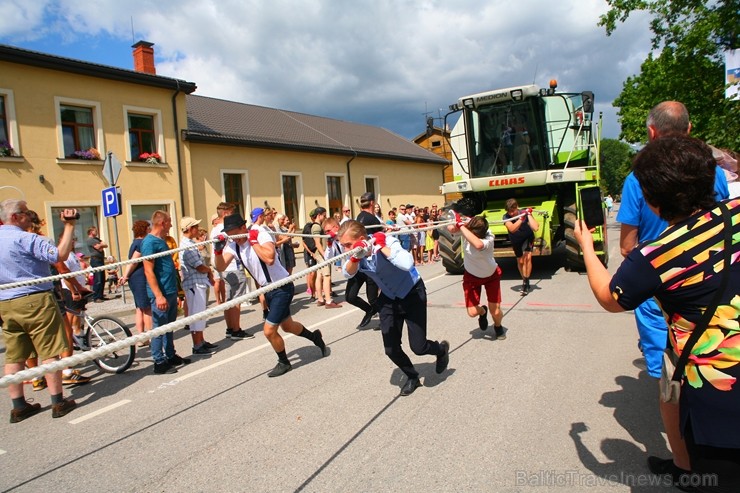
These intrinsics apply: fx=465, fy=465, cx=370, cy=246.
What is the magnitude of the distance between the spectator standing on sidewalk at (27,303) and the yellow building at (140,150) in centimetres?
675

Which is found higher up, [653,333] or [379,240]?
[379,240]

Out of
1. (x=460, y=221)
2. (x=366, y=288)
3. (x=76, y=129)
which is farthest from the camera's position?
(x=76, y=129)

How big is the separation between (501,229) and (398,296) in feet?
20.6

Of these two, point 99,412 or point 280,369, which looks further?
point 280,369

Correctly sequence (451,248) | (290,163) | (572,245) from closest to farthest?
(572,245)
(451,248)
(290,163)

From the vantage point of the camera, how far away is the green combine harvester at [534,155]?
31.7ft

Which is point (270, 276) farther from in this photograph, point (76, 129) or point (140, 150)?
point (140, 150)

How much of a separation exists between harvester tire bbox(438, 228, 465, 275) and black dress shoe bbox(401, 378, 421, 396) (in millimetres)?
6768

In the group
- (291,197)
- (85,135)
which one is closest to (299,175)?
(291,197)

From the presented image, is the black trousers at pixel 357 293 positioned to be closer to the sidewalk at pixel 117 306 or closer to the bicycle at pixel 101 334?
the bicycle at pixel 101 334

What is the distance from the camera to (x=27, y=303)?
14.4ft

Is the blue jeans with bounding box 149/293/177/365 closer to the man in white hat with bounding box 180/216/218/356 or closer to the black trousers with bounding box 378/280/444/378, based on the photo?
the man in white hat with bounding box 180/216/218/356

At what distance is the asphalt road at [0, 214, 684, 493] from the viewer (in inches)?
Answer: 119

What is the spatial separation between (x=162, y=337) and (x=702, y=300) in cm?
572
